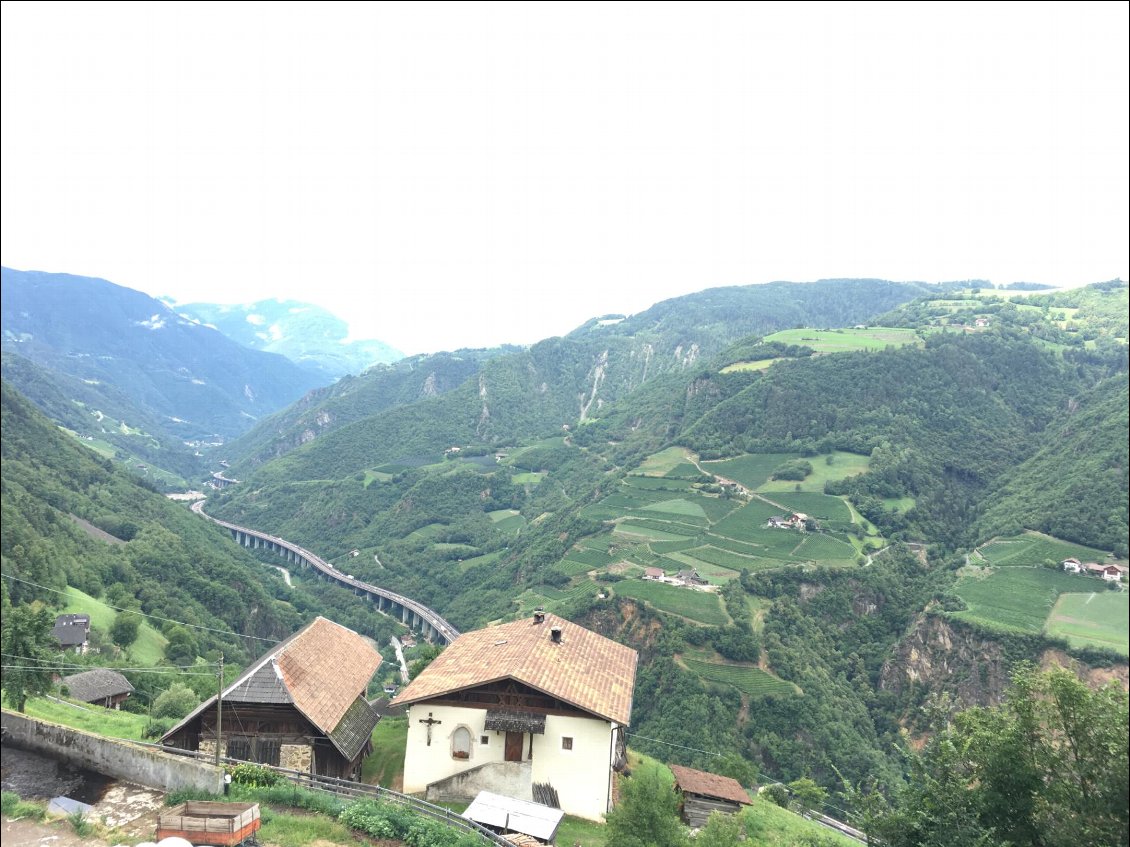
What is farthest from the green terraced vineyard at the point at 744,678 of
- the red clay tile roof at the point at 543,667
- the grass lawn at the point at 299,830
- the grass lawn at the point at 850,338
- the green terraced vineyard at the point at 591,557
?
the grass lawn at the point at 850,338

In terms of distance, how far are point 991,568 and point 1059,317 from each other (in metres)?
113

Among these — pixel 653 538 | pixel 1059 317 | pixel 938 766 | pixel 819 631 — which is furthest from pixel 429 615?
pixel 1059 317

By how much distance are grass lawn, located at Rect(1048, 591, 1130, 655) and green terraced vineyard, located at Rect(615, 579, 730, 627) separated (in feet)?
103

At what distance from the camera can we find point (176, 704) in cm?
3819

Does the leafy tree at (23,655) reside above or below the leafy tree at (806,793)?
above

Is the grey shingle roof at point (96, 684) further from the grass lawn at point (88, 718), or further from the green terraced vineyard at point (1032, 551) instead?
the green terraced vineyard at point (1032, 551)

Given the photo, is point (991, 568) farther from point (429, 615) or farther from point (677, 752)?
point (429, 615)

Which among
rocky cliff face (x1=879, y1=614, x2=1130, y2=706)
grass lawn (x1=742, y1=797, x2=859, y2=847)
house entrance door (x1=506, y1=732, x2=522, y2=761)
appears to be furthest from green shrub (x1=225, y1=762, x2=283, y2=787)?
rocky cliff face (x1=879, y1=614, x2=1130, y2=706)

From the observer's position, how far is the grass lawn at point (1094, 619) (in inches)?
2494

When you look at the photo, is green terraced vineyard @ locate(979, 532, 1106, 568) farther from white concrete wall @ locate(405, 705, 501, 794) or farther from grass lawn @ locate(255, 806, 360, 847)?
grass lawn @ locate(255, 806, 360, 847)

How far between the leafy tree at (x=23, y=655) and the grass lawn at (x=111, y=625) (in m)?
31.9

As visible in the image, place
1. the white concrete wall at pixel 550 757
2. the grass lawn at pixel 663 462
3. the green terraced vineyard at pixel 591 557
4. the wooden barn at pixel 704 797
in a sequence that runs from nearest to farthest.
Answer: the white concrete wall at pixel 550 757 < the wooden barn at pixel 704 797 < the green terraced vineyard at pixel 591 557 < the grass lawn at pixel 663 462

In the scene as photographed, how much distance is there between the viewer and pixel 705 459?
130 m

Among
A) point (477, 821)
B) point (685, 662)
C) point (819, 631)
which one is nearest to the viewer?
point (477, 821)
